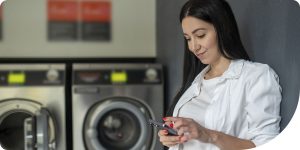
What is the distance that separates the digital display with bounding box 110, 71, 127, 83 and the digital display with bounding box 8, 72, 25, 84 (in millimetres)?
354

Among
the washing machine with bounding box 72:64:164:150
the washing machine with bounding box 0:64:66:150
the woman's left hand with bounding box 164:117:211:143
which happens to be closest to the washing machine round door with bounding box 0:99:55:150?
the washing machine with bounding box 0:64:66:150

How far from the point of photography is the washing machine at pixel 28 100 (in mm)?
1691

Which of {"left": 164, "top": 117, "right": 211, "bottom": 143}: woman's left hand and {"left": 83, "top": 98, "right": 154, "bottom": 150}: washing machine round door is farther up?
{"left": 164, "top": 117, "right": 211, "bottom": 143}: woman's left hand

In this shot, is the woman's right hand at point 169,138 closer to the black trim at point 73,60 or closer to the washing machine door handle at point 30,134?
the washing machine door handle at point 30,134

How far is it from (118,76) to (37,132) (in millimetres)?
434

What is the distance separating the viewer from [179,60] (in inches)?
59.2

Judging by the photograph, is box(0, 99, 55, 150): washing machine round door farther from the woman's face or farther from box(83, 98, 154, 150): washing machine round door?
the woman's face

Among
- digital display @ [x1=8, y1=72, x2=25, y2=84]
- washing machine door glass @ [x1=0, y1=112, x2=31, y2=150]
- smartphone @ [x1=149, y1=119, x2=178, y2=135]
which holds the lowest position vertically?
washing machine door glass @ [x1=0, y1=112, x2=31, y2=150]

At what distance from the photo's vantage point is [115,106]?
1718mm

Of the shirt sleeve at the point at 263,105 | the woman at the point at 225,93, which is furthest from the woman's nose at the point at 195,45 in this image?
the shirt sleeve at the point at 263,105

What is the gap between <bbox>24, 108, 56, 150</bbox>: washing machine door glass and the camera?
4.81ft

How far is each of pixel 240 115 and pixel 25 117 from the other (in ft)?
3.75

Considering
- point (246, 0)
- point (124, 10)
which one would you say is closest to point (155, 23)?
point (124, 10)

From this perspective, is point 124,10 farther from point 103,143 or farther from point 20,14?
point 103,143
